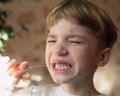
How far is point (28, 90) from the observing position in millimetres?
758

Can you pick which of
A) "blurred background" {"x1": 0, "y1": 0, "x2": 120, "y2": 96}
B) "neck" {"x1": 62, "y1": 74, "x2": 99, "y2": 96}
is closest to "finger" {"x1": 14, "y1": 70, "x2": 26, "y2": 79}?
"neck" {"x1": 62, "y1": 74, "x2": 99, "y2": 96}

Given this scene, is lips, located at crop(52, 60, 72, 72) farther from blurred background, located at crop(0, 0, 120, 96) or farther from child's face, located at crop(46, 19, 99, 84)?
blurred background, located at crop(0, 0, 120, 96)

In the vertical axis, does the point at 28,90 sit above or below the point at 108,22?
below

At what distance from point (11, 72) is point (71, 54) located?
15cm

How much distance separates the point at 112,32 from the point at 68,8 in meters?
0.14

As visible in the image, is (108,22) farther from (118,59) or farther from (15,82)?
(118,59)

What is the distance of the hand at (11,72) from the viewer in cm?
71

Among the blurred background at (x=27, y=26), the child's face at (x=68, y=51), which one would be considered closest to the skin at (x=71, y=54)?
the child's face at (x=68, y=51)

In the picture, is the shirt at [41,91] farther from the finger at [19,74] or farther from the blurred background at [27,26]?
the blurred background at [27,26]

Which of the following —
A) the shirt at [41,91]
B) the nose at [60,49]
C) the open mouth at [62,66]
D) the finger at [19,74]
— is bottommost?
the shirt at [41,91]

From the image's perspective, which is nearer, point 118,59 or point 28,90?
point 28,90

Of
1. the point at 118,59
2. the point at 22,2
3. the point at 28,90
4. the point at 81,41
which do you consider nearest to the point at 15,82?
the point at 28,90

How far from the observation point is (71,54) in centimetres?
69

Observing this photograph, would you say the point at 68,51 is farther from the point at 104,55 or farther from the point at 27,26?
the point at 27,26
